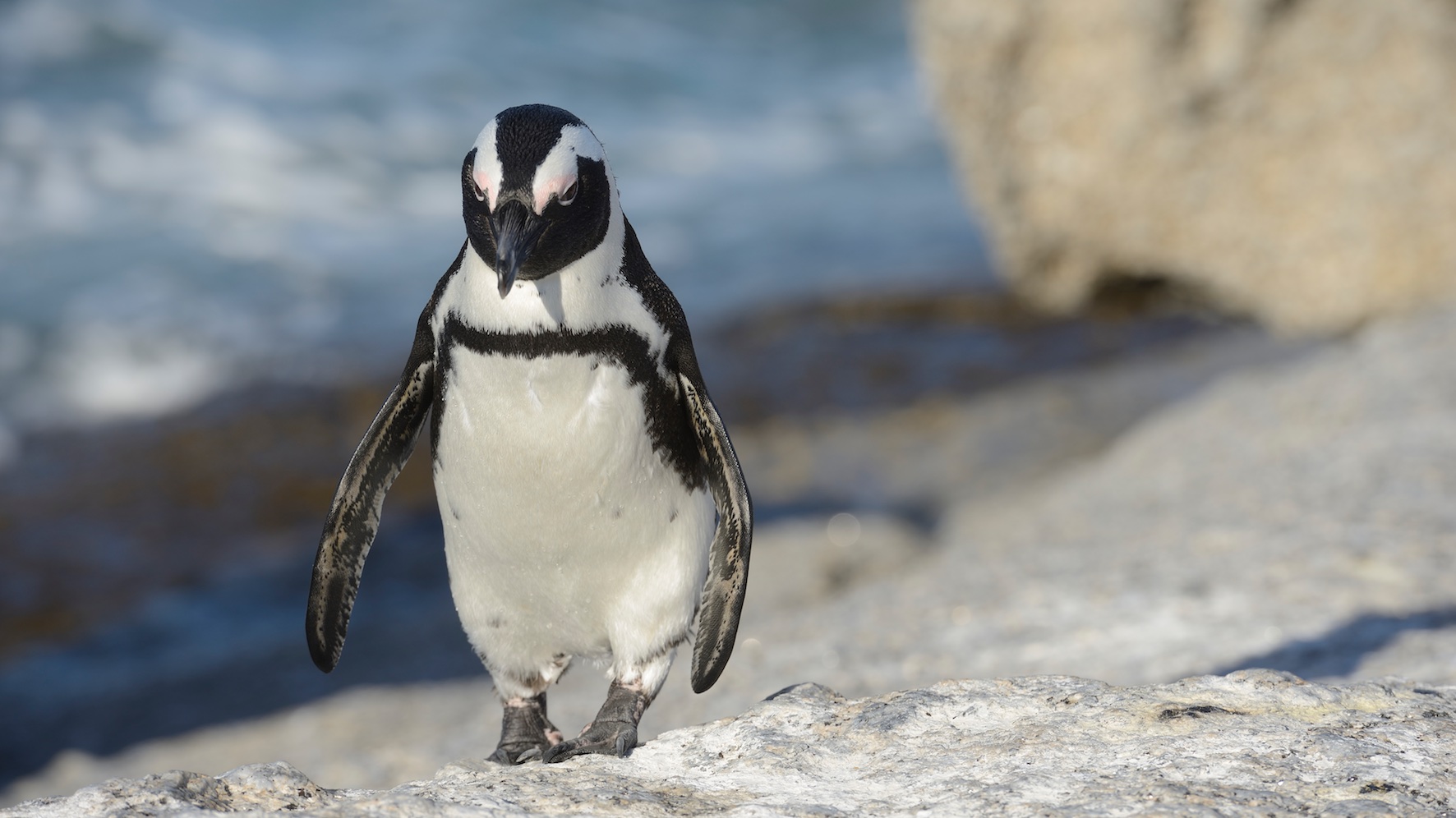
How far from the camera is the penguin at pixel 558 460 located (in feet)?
7.63

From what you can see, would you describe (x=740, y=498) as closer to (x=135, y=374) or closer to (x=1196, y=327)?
(x=1196, y=327)

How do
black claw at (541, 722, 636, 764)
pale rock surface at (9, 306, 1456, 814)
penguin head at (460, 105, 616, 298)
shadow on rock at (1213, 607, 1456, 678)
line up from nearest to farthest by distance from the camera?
pale rock surface at (9, 306, 1456, 814) → penguin head at (460, 105, 616, 298) → black claw at (541, 722, 636, 764) → shadow on rock at (1213, 607, 1456, 678)

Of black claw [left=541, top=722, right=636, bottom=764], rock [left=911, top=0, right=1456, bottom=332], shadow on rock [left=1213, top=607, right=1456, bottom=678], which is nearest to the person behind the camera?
black claw [left=541, top=722, right=636, bottom=764]

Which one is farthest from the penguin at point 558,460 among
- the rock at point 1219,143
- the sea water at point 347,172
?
the sea water at point 347,172

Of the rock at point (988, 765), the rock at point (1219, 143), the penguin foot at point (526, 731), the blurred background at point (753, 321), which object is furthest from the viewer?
the rock at point (1219, 143)

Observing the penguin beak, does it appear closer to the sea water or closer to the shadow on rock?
the shadow on rock

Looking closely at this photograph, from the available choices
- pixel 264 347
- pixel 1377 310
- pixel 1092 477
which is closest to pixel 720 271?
pixel 264 347

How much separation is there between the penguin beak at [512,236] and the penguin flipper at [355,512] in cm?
59

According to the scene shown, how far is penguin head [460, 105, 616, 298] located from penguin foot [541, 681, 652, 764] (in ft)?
2.64

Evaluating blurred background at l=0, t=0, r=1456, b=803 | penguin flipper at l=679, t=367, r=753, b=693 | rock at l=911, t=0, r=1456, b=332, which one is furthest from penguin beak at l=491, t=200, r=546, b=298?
rock at l=911, t=0, r=1456, b=332

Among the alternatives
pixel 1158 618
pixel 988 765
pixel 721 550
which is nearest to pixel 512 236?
pixel 721 550

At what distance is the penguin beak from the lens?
6.91 feet

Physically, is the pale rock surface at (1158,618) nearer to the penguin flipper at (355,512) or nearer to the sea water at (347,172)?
the penguin flipper at (355,512)

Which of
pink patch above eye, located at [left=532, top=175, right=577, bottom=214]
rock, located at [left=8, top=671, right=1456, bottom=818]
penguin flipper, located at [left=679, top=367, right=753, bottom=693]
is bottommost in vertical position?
rock, located at [left=8, top=671, right=1456, bottom=818]
